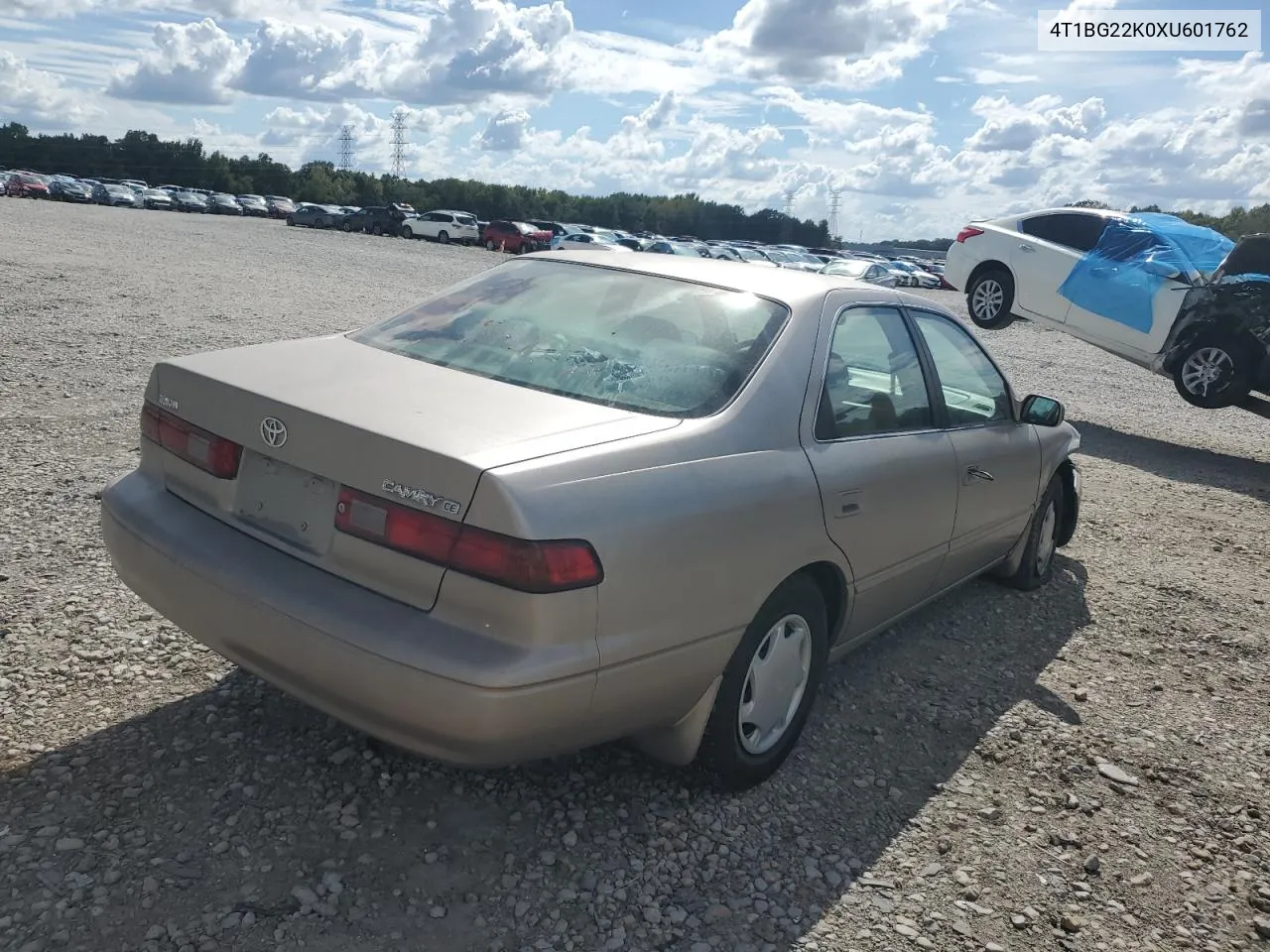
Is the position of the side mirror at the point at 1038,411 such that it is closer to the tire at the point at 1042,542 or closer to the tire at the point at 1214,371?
the tire at the point at 1042,542

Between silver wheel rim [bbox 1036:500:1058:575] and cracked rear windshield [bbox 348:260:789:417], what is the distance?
2.65m

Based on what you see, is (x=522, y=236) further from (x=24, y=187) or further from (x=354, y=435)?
Result: (x=354, y=435)

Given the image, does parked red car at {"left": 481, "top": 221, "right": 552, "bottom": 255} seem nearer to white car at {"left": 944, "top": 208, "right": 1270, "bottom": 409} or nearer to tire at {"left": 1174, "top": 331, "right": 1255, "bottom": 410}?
white car at {"left": 944, "top": 208, "right": 1270, "bottom": 409}

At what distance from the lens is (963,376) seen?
4.41 meters

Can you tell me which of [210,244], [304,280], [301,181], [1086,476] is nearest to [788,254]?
[210,244]

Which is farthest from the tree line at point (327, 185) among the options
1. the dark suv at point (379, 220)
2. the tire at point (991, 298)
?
the tire at point (991, 298)

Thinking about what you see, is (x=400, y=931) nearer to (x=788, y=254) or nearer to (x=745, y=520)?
(x=745, y=520)

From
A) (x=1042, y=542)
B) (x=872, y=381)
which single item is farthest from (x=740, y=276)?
(x=1042, y=542)

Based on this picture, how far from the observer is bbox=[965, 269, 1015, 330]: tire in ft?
41.3

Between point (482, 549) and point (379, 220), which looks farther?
point (379, 220)

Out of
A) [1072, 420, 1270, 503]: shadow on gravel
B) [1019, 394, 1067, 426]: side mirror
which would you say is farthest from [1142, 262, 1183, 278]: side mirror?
[1019, 394, 1067, 426]: side mirror

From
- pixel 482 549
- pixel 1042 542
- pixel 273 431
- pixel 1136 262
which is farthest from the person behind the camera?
pixel 1136 262

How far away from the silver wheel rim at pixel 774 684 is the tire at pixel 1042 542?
2.37 meters

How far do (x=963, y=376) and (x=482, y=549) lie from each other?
2749mm
